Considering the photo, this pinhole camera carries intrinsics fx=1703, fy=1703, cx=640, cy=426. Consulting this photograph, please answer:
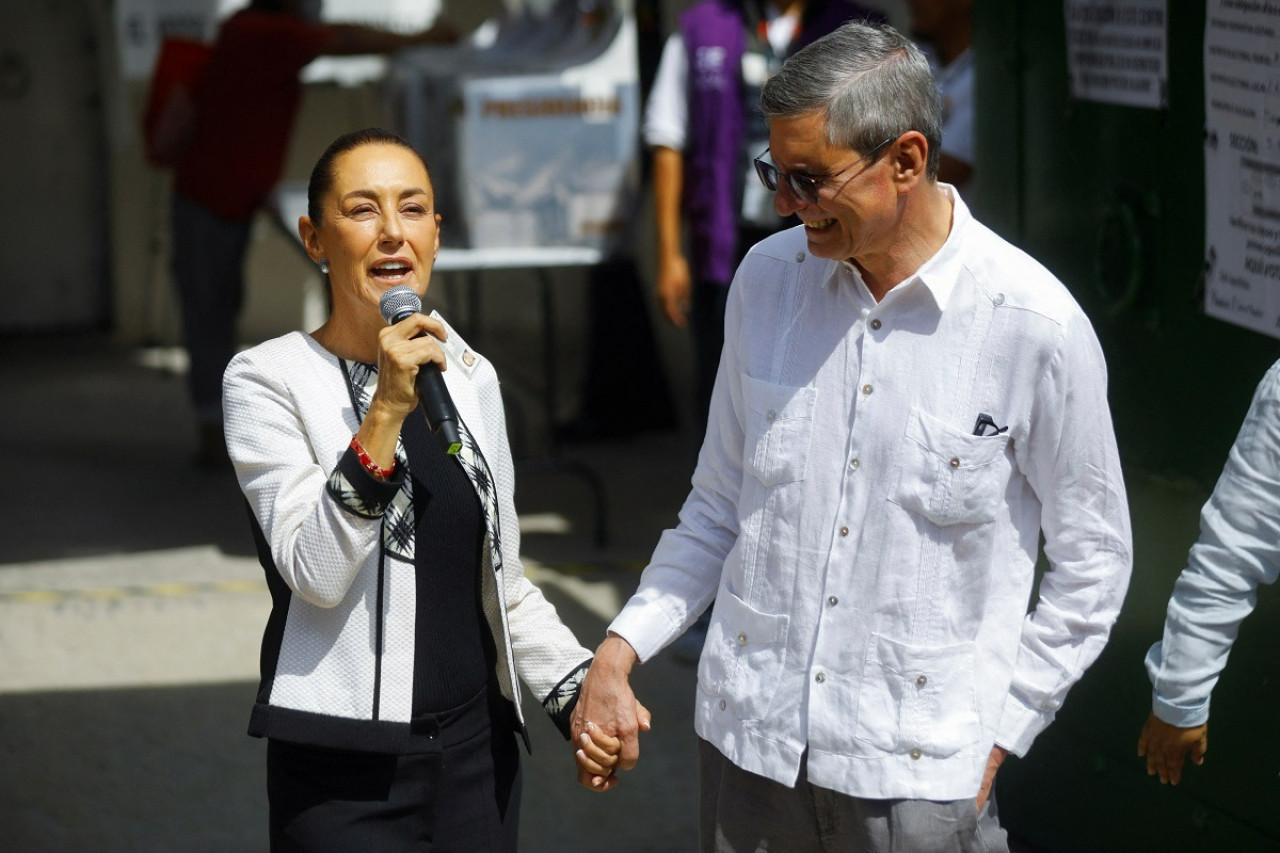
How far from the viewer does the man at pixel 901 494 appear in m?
2.36

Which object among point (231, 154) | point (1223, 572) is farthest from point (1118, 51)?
point (231, 154)

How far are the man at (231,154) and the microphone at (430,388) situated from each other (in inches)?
188

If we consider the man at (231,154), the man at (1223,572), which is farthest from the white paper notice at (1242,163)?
the man at (231,154)

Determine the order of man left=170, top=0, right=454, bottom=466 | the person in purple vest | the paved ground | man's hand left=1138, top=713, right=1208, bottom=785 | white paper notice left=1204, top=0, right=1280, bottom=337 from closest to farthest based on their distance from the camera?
man's hand left=1138, top=713, right=1208, bottom=785 < white paper notice left=1204, top=0, right=1280, bottom=337 < the paved ground < the person in purple vest < man left=170, top=0, right=454, bottom=466

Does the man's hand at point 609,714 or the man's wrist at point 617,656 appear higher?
the man's wrist at point 617,656

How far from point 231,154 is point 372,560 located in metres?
5.32

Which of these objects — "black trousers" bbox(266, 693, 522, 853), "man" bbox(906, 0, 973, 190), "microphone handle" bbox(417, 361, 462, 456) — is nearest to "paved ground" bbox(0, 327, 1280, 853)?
"man" bbox(906, 0, 973, 190)

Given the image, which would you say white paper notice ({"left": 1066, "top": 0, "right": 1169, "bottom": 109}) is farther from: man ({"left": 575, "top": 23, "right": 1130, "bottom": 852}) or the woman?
the woman

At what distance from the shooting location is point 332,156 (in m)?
2.58

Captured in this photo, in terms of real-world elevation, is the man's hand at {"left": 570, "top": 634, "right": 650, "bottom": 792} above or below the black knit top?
below

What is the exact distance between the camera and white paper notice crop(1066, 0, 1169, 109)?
3.46m

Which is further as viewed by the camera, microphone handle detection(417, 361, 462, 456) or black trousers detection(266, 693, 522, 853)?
black trousers detection(266, 693, 522, 853)

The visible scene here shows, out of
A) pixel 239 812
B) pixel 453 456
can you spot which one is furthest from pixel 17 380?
pixel 453 456

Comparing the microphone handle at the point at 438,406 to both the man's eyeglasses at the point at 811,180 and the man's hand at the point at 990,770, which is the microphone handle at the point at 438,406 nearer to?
the man's eyeglasses at the point at 811,180
